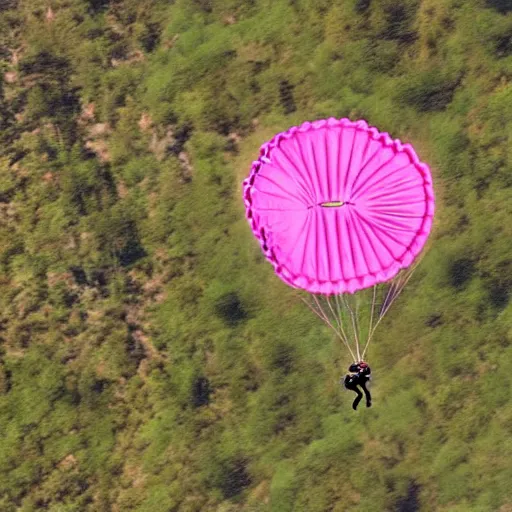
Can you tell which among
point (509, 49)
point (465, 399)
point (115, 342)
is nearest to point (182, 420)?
point (115, 342)

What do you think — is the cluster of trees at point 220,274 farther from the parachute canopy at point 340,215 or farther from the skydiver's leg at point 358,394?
the parachute canopy at point 340,215

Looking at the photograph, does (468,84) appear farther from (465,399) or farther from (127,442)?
(127,442)

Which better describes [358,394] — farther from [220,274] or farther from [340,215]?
[340,215]

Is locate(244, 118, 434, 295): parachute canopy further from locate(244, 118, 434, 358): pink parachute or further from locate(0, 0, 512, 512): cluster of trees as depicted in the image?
locate(0, 0, 512, 512): cluster of trees

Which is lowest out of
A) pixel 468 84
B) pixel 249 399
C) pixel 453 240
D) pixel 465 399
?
pixel 465 399

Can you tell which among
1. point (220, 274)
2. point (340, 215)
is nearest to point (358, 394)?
point (220, 274)

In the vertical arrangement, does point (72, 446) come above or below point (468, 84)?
below
